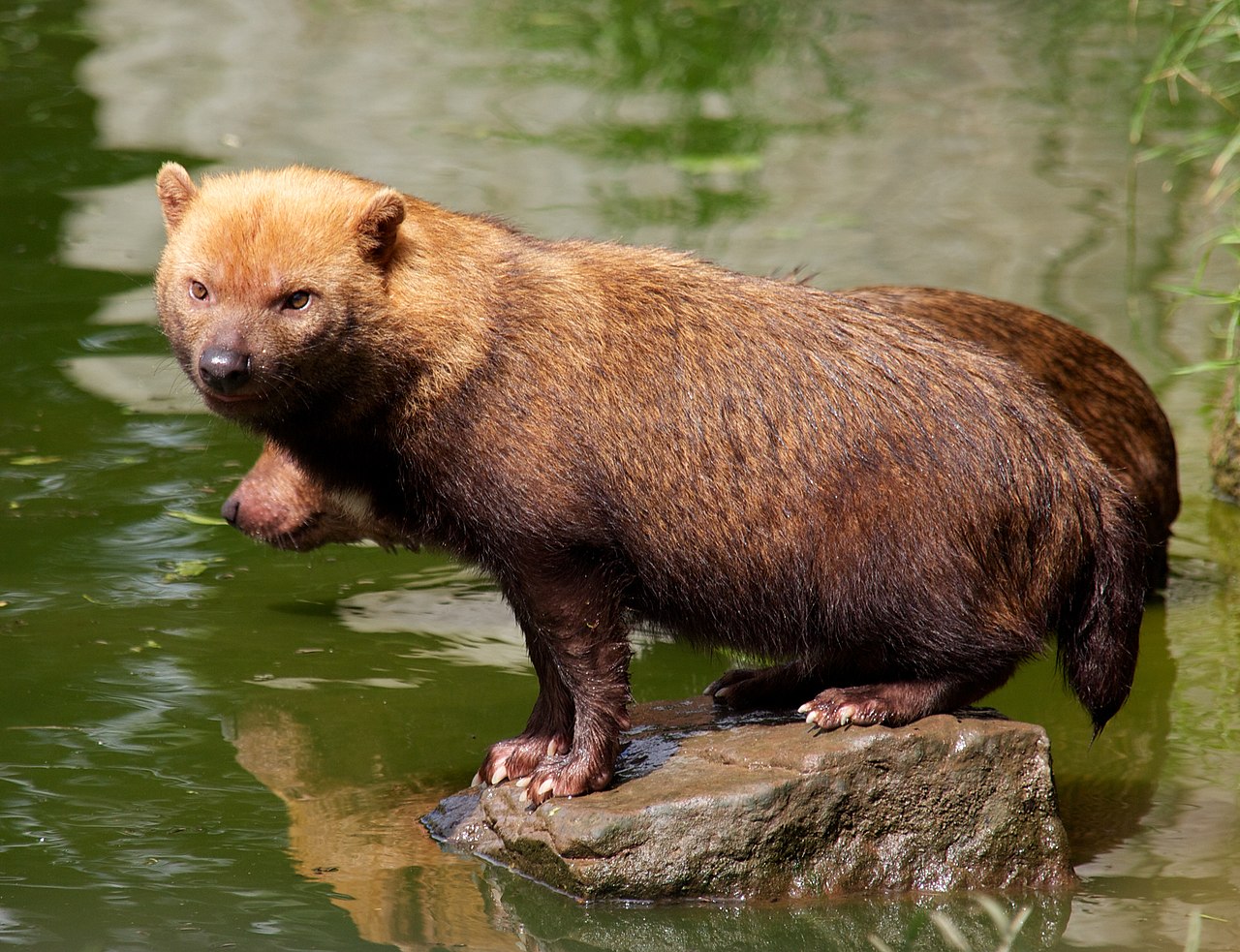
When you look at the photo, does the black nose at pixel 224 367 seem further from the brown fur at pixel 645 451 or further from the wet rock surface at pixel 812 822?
the wet rock surface at pixel 812 822

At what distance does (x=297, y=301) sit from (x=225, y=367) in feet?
1.13

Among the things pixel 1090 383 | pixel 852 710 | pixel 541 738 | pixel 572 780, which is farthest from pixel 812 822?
Answer: pixel 1090 383

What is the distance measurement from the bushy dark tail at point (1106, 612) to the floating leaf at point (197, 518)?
426cm

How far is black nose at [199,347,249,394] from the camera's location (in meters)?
5.26

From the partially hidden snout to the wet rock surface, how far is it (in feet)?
5.45

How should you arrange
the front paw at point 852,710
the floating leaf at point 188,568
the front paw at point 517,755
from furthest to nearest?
the floating leaf at point 188,568
the front paw at point 517,755
the front paw at point 852,710

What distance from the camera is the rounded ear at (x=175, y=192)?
19.0 feet

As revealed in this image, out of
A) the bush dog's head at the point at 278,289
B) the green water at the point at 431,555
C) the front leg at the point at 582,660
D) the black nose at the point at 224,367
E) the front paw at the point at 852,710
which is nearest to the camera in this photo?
the black nose at the point at 224,367

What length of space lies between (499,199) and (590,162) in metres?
1.18

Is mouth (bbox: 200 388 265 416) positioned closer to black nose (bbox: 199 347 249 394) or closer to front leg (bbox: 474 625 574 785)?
black nose (bbox: 199 347 249 394)

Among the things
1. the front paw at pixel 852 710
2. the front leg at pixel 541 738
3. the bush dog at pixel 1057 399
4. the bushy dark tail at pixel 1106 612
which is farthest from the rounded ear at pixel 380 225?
the bushy dark tail at pixel 1106 612

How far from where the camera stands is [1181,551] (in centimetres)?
880

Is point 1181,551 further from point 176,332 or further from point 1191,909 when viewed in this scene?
point 176,332

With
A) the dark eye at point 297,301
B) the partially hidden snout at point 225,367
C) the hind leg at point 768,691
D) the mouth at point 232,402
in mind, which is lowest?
the hind leg at point 768,691
